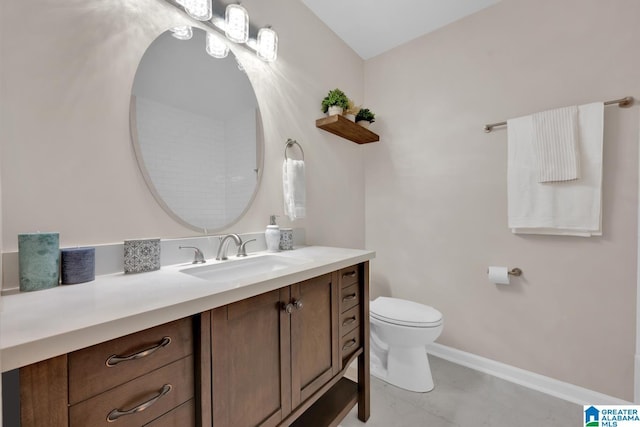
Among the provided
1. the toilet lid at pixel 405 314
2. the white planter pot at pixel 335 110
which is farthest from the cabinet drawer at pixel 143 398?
the white planter pot at pixel 335 110

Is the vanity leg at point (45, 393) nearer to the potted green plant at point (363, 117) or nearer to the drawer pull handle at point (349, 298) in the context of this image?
the drawer pull handle at point (349, 298)

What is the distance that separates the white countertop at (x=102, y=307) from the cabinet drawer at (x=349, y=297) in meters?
0.39

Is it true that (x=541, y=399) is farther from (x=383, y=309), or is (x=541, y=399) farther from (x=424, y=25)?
(x=424, y=25)

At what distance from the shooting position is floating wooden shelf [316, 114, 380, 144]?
1.82 metres

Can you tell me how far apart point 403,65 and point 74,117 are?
2.25 metres

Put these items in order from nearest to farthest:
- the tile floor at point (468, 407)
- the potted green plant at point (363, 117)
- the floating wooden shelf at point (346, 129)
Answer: the tile floor at point (468, 407), the floating wooden shelf at point (346, 129), the potted green plant at point (363, 117)

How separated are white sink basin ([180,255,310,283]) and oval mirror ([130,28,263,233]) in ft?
0.74

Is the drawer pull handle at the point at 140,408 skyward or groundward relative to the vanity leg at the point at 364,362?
skyward

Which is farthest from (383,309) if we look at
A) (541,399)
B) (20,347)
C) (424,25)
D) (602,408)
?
(424,25)

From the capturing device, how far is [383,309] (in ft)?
5.68

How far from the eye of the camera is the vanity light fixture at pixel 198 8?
44.9 inches

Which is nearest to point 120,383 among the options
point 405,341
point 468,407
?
point 405,341

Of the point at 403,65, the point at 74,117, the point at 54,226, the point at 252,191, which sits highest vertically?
the point at 403,65

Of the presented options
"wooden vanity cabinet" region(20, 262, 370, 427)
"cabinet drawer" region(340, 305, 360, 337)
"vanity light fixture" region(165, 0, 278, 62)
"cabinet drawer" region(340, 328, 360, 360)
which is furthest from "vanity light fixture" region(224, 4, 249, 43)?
"cabinet drawer" region(340, 328, 360, 360)
